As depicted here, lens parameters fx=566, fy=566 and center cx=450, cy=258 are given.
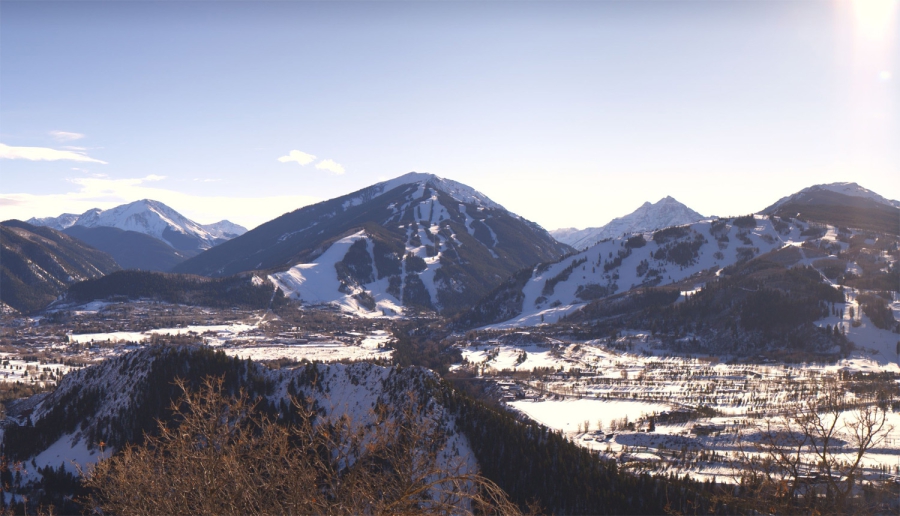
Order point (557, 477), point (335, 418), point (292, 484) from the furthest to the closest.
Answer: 1. point (557, 477)
2. point (335, 418)
3. point (292, 484)

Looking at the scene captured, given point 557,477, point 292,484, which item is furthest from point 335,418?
point 292,484

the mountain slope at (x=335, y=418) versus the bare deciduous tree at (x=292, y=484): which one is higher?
the bare deciduous tree at (x=292, y=484)

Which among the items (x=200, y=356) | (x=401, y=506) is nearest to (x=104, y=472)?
(x=401, y=506)

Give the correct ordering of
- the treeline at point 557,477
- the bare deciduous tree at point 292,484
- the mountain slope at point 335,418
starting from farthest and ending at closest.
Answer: the mountain slope at point 335,418 → the treeline at point 557,477 → the bare deciduous tree at point 292,484

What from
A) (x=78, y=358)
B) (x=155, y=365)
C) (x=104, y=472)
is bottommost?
(x=78, y=358)

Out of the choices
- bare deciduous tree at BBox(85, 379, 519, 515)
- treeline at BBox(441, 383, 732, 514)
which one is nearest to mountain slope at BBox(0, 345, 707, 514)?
treeline at BBox(441, 383, 732, 514)

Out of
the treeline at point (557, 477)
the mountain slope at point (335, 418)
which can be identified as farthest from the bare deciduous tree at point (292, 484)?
the treeline at point (557, 477)

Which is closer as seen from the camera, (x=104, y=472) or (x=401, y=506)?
(x=401, y=506)

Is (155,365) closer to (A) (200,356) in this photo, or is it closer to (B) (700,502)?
(A) (200,356)

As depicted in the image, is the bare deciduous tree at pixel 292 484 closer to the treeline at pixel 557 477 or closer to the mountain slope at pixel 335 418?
the mountain slope at pixel 335 418

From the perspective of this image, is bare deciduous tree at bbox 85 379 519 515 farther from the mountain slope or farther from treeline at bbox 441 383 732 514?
treeline at bbox 441 383 732 514

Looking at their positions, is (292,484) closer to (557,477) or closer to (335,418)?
(335,418)
